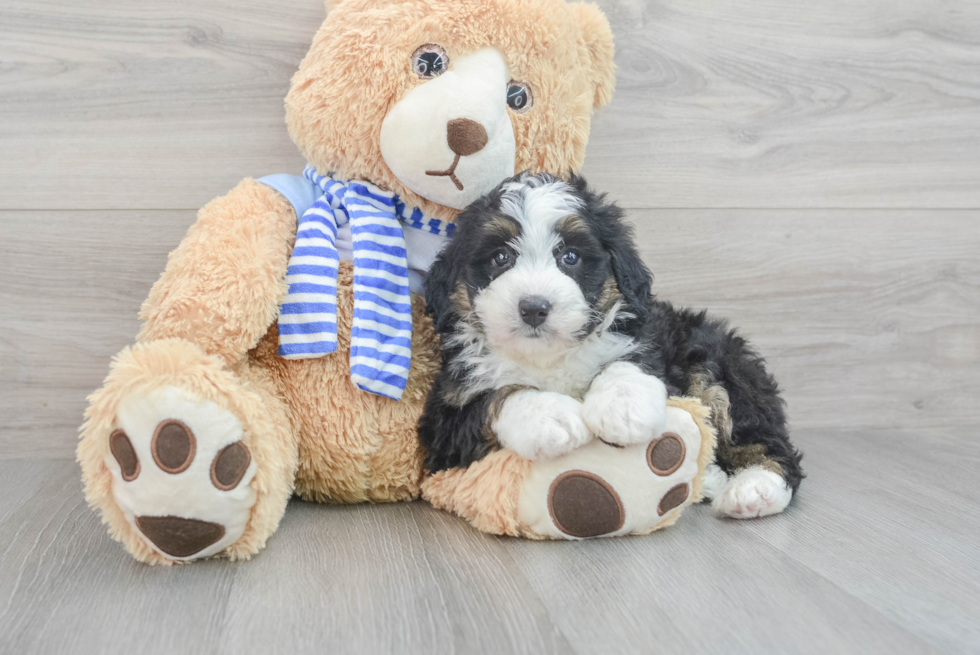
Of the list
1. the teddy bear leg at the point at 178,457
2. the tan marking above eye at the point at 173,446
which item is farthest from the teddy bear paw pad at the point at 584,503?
the tan marking above eye at the point at 173,446

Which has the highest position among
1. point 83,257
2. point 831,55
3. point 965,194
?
point 831,55

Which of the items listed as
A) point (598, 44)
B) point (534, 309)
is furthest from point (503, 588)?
point (598, 44)

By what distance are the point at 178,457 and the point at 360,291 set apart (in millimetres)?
494

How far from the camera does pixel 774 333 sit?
239cm

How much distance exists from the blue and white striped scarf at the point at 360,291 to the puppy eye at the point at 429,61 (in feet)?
0.88

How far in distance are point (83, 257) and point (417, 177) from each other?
3.48ft

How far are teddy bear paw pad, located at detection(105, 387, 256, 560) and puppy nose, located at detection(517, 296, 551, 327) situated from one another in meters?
0.54

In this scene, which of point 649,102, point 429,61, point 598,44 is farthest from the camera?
point 649,102

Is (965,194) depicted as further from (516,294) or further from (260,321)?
(260,321)

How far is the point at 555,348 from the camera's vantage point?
144 centimetres

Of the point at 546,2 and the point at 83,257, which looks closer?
the point at 546,2

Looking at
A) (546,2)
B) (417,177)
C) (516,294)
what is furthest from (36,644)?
(546,2)

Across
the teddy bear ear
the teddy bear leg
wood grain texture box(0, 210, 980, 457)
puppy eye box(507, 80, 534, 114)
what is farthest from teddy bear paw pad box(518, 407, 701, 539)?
wood grain texture box(0, 210, 980, 457)

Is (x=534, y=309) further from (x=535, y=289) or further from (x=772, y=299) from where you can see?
(x=772, y=299)
